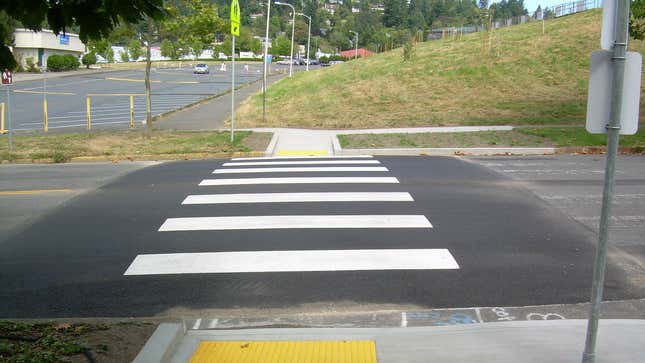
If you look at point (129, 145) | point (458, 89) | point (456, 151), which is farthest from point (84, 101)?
point (456, 151)

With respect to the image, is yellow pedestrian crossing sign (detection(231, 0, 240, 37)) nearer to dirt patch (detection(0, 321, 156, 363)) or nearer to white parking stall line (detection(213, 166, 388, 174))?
white parking stall line (detection(213, 166, 388, 174))

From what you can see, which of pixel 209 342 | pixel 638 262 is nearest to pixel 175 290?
pixel 209 342

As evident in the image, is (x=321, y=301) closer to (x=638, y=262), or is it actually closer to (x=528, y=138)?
(x=638, y=262)

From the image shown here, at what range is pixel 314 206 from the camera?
10367 millimetres

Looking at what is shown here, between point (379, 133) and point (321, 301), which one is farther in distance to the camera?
point (379, 133)

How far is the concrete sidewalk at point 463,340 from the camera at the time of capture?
503 cm

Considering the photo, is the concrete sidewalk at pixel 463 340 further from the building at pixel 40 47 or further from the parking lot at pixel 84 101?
the building at pixel 40 47

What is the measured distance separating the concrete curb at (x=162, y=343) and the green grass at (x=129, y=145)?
1137cm

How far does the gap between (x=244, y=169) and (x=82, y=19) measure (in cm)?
967

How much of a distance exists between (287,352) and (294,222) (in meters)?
4.24

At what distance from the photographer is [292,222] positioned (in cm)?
942

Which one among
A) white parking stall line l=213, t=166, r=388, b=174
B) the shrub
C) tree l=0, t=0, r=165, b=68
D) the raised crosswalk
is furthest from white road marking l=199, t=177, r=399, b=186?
the shrub

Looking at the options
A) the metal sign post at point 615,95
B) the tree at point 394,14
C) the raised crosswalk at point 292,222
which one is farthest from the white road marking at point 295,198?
the tree at point 394,14

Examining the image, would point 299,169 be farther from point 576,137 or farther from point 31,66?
point 31,66
